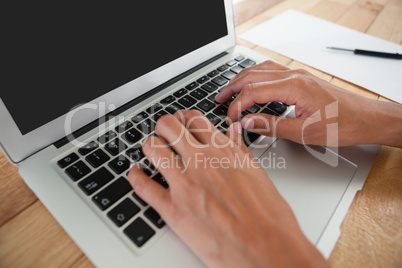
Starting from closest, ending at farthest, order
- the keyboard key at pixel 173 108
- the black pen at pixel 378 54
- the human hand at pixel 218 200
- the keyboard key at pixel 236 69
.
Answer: the human hand at pixel 218 200, the keyboard key at pixel 173 108, the keyboard key at pixel 236 69, the black pen at pixel 378 54

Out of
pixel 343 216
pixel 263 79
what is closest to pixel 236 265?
pixel 343 216

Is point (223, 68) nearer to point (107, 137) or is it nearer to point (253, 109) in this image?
point (253, 109)

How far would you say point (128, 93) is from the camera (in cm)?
52

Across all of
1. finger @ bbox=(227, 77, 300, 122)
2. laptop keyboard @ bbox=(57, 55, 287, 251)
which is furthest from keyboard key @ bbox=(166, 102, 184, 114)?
finger @ bbox=(227, 77, 300, 122)

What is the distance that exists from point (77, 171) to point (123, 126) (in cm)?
11

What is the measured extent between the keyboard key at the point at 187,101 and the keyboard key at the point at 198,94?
0.5 inches

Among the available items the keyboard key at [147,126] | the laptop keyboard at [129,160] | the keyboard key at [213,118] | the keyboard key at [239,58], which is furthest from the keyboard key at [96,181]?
the keyboard key at [239,58]

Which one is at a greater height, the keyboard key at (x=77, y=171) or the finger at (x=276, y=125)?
Answer: the keyboard key at (x=77, y=171)

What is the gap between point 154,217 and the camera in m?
0.38

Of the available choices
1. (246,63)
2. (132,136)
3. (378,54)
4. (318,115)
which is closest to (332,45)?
(378,54)

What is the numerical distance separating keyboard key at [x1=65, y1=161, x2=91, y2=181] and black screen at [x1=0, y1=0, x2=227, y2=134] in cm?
9

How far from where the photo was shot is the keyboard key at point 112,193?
39 cm

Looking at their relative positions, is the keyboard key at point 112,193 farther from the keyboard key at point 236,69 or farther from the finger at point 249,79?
the keyboard key at point 236,69

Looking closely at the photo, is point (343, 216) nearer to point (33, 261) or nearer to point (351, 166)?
point (351, 166)
